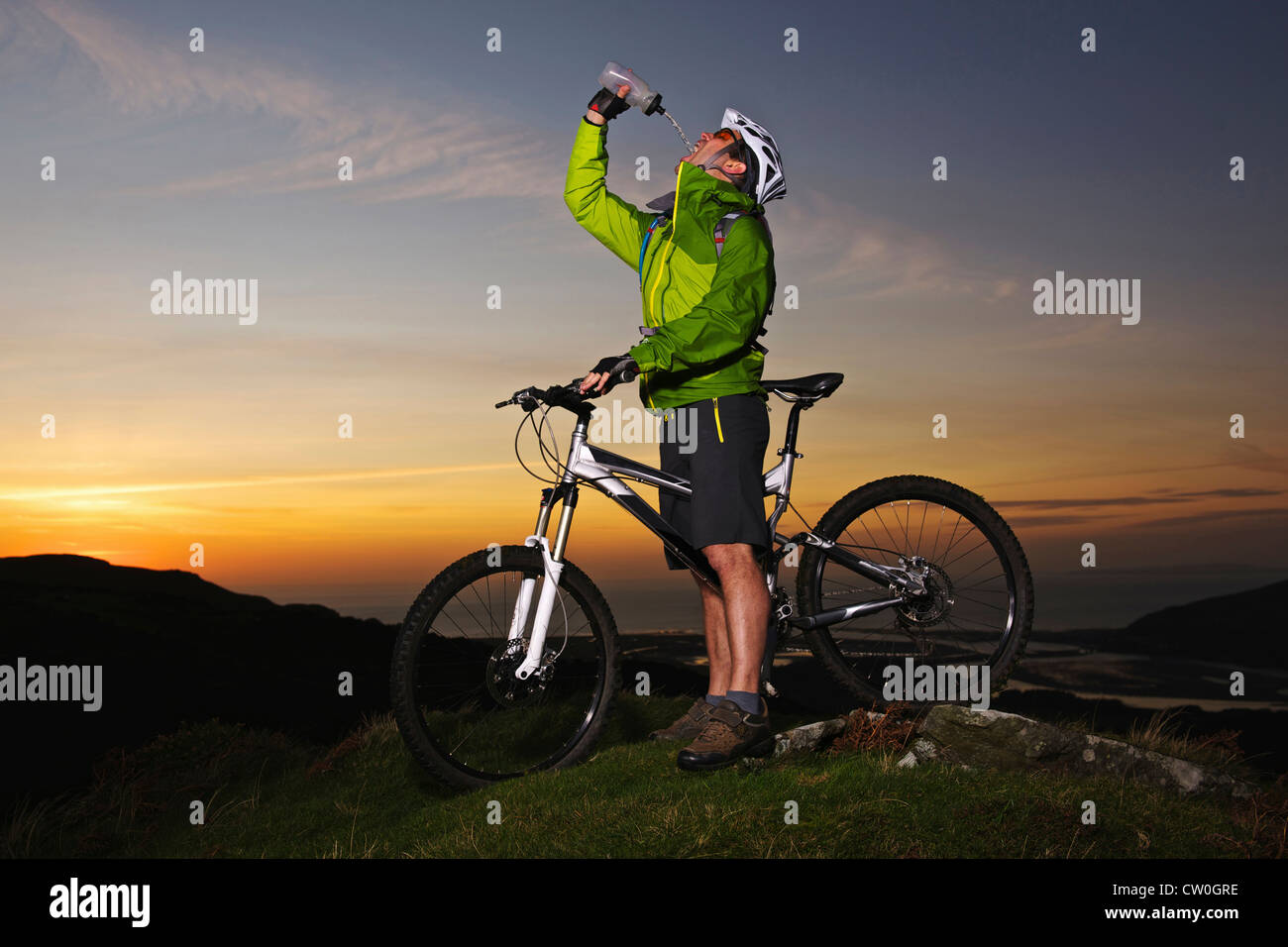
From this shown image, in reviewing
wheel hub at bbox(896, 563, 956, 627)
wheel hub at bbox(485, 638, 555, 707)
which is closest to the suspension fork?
wheel hub at bbox(485, 638, 555, 707)

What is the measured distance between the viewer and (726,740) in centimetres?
451

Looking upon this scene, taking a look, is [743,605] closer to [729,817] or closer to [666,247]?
[729,817]

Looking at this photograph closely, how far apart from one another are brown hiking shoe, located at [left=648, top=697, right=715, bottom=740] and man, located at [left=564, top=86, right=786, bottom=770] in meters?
0.26

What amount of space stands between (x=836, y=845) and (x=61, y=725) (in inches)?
280

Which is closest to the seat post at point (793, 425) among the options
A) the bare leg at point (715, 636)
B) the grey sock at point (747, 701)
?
the bare leg at point (715, 636)

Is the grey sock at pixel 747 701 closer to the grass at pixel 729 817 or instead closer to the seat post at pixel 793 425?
the grass at pixel 729 817

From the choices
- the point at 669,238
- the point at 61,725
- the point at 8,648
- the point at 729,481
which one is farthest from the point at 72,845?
the point at 669,238

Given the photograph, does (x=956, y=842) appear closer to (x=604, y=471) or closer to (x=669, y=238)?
(x=604, y=471)

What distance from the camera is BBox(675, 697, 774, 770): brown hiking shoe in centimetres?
446

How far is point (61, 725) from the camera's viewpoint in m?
7.67

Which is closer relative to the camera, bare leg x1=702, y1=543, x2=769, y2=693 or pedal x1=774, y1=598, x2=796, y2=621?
bare leg x1=702, y1=543, x2=769, y2=693

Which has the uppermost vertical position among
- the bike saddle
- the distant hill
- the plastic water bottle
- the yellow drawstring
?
the plastic water bottle

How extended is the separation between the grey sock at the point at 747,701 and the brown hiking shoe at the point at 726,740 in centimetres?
1

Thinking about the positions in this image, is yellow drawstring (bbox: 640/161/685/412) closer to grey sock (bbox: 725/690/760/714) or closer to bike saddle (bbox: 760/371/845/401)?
bike saddle (bbox: 760/371/845/401)
